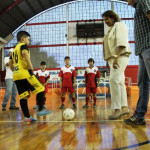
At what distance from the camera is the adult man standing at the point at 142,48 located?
158cm

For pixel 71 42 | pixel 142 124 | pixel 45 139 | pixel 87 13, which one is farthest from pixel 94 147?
pixel 87 13

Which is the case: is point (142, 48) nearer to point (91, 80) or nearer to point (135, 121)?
point (135, 121)

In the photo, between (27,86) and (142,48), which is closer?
(142,48)

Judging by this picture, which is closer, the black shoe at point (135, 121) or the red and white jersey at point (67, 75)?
the black shoe at point (135, 121)

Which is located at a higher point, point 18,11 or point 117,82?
point 18,11

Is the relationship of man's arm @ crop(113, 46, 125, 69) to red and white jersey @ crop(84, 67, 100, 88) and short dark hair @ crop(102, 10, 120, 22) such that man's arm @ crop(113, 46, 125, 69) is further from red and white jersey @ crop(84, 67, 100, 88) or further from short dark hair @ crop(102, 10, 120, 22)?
red and white jersey @ crop(84, 67, 100, 88)

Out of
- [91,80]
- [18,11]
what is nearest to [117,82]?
[91,80]

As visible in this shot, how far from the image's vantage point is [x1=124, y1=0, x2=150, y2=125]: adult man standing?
1.58 meters

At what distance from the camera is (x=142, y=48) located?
Answer: 164cm

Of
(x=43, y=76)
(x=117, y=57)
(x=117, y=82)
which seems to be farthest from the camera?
(x=43, y=76)

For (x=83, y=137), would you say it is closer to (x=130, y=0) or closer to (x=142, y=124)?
(x=142, y=124)

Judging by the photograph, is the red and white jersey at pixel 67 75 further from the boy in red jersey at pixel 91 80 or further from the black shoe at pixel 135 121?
the black shoe at pixel 135 121

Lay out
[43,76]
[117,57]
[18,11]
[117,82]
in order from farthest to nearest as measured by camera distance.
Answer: [18,11]
[43,76]
[117,82]
[117,57]

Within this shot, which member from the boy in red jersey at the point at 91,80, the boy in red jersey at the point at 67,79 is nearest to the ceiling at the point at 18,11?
the boy in red jersey at the point at 67,79
